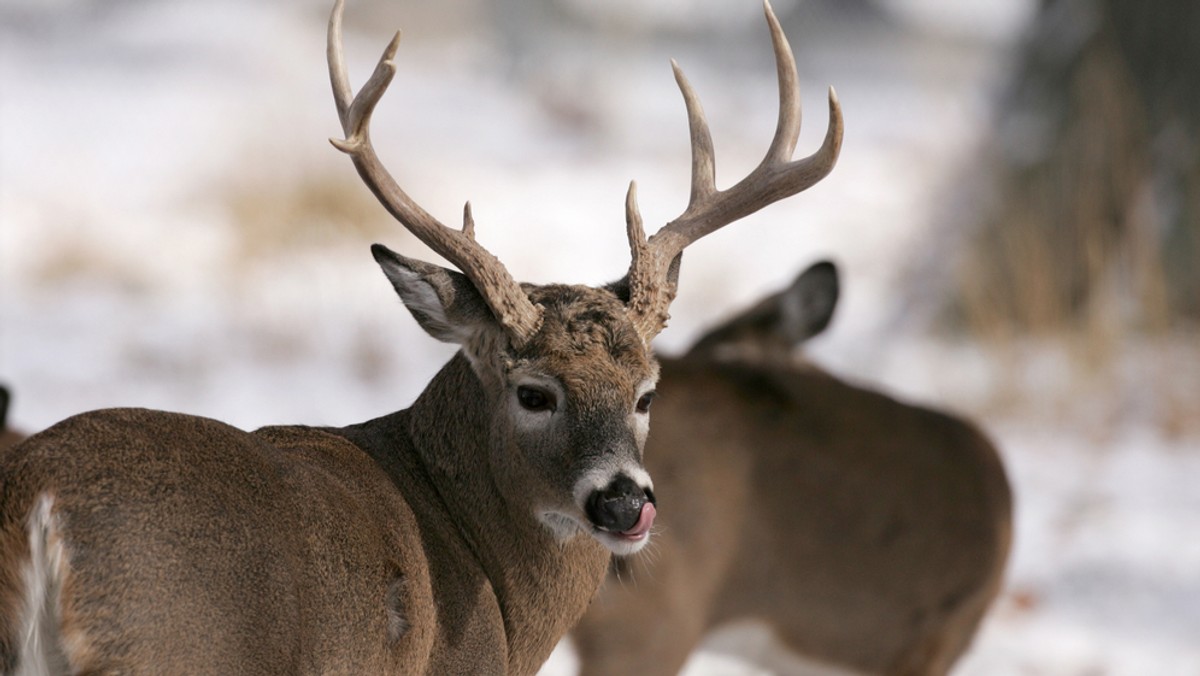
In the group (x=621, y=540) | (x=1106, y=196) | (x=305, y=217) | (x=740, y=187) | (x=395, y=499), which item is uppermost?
(x=305, y=217)

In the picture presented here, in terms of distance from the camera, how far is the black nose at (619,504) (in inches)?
121

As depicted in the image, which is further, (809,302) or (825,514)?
(809,302)

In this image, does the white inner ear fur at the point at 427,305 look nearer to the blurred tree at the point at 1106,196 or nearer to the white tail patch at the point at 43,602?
the white tail patch at the point at 43,602

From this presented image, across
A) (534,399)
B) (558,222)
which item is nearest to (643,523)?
(534,399)

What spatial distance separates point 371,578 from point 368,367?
736 cm

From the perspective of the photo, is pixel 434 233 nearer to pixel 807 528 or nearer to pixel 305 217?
pixel 807 528

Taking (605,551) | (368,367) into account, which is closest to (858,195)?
(368,367)

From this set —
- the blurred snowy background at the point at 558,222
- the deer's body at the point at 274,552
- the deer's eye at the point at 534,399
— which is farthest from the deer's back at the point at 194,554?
the blurred snowy background at the point at 558,222

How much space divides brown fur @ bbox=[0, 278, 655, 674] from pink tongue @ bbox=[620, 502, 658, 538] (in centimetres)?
16

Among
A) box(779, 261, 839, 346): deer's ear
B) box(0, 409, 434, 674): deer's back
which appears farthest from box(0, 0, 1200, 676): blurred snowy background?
box(0, 409, 434, 674): deer's back

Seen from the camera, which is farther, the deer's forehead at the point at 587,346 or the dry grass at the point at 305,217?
the dry grass at the point at 305,217

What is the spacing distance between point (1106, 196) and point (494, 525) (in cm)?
890

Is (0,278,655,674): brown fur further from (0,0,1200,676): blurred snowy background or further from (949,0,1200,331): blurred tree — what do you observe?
(949,0,1200,331): blurred tree

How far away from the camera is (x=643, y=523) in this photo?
10.1 feet
